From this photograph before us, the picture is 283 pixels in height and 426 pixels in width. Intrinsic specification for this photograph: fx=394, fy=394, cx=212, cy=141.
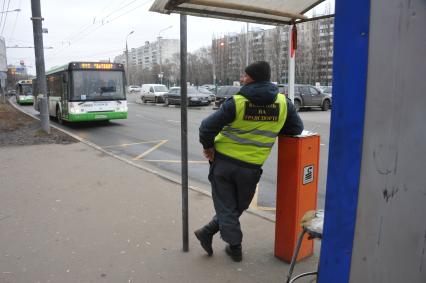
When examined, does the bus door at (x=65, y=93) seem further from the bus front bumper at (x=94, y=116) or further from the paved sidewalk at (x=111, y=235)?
the paved sidewalk at (x=111, y=235)

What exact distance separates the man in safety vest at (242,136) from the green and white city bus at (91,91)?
13.7 metres

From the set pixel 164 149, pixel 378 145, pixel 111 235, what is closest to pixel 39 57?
pixel 164 149

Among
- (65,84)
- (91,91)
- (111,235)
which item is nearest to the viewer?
(111,235)

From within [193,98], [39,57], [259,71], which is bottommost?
[193,98]

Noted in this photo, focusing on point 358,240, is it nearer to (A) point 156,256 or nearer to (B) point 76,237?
(A) point 156,256

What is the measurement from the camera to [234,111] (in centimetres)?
313

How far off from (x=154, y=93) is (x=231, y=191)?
33.6 m

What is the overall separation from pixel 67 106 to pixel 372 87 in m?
15.9

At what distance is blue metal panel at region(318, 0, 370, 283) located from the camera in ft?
5.57

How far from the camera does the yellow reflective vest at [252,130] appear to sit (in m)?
3.15

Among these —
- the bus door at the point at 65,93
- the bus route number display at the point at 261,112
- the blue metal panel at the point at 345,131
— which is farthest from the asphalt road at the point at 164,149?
the blue metal panel at the point at 345,131

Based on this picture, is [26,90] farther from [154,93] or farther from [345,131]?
[345,131]

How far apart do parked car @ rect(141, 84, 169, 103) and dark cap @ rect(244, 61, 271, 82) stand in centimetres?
3307

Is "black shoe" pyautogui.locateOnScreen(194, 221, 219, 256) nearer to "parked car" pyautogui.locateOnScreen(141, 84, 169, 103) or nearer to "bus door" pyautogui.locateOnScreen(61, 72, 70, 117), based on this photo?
"bus door" pyautogui.locateOnScreen(61, 72, 70, 117)
